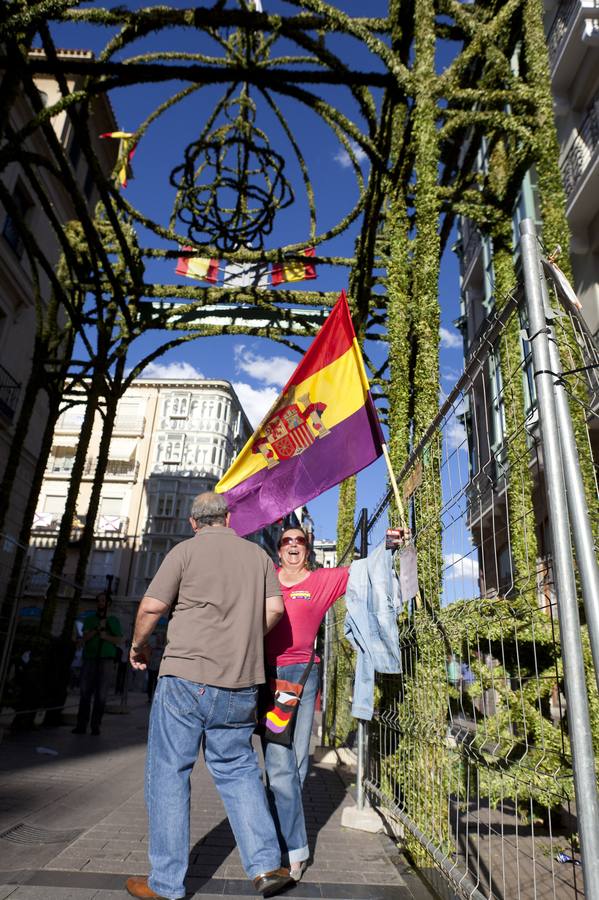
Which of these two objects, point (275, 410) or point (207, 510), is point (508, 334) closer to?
point (207, 510)

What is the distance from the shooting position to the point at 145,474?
49.4 metres

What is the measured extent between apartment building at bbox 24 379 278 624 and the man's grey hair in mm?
42771

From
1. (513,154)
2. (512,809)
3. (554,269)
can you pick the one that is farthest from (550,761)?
(513,154)

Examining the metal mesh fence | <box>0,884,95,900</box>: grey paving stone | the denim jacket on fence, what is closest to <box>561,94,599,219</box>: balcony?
the metal mesh fence

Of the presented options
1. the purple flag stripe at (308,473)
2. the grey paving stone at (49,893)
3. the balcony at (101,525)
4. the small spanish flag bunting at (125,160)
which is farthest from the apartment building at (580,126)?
the balcony at (101,525)

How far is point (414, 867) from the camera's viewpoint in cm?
331

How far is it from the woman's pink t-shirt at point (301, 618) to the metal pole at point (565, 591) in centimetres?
210

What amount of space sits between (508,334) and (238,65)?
6432 mm

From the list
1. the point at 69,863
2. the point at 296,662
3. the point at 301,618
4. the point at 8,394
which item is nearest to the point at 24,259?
the point at 8,394

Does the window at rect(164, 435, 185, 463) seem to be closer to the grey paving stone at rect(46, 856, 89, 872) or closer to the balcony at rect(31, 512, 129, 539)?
the balcony at rect(31, 512, 129, 539)

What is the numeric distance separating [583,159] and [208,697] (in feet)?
51.6

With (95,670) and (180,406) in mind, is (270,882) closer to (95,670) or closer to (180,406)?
(95,670)

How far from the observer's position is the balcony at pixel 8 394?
15.6 metres

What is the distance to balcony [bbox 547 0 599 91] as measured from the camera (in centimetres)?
1405
